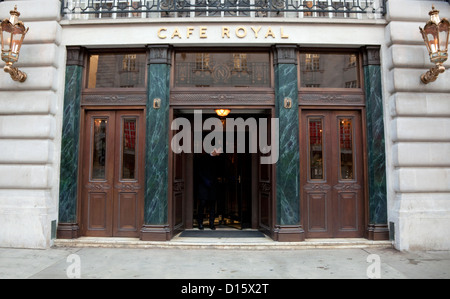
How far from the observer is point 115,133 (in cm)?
799

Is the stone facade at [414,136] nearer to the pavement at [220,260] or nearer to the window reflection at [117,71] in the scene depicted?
the pavement at [220,260]

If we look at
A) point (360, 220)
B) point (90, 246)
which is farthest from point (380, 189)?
point (90, 246)

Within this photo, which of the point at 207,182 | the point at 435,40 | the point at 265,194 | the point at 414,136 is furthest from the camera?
the point at 207,182

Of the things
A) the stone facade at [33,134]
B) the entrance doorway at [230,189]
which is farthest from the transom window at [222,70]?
the stone facade at [33,134]

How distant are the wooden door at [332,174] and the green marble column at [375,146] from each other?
0.26 metres

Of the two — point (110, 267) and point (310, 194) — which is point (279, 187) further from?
point (110, 267)

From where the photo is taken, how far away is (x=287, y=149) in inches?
298

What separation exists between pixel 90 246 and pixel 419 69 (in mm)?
8739

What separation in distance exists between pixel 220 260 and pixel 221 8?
6033mm

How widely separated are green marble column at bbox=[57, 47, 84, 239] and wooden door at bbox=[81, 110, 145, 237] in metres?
0.24

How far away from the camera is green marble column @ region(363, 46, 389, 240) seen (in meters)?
7.51

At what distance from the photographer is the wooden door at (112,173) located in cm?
783

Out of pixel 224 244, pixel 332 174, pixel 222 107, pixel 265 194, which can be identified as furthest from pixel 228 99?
pixel 224 244

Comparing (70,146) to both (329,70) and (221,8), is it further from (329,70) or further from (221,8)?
(329,70)
